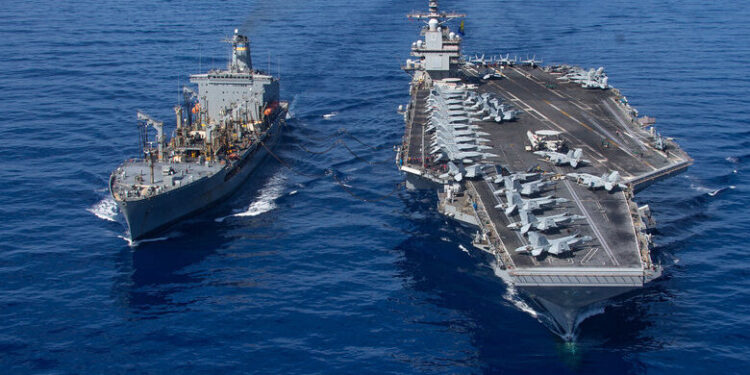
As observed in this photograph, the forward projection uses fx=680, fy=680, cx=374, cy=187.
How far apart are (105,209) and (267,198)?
1005 cm

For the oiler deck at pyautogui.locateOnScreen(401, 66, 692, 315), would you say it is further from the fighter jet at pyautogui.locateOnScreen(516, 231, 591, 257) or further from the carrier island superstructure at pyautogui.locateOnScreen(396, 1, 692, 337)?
the fighter jet at pyautogui.locateOnScreen(516, 231, 591, 257)

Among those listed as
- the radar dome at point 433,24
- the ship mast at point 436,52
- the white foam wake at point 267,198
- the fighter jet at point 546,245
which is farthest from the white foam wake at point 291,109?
the fighter jet at point 546,245

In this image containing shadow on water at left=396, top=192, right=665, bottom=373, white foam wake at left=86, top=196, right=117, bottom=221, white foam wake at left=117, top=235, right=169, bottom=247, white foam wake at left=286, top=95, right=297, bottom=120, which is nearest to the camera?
shadow on water at left=396, top=192, right=665, bottom=373

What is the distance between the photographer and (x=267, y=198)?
45.3m

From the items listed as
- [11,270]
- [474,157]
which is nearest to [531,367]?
[474,157]

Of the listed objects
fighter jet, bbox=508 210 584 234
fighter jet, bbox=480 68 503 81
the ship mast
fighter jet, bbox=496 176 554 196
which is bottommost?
fighter jet, bbox=508 210 584 234

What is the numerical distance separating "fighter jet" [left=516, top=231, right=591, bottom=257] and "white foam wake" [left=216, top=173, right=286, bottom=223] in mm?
19269

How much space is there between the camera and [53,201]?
4194 cm

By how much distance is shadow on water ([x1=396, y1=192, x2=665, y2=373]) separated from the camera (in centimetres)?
2689

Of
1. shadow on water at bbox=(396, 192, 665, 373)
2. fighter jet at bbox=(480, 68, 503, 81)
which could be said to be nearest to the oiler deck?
fighter jet at bbox=(480, 68, 503, 81)

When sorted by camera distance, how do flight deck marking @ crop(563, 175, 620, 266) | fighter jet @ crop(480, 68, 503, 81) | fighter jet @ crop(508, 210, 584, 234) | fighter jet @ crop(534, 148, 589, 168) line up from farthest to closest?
fighter jet @ crop(480, 68, 503, 81), fighter jet @ crop(534, 148, 589, 168), fighter jet @ crop(508, 210, 584, 234), flight deck marking @ crop(563, 175, 620, 266)

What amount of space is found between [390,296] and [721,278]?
1629 centimetres

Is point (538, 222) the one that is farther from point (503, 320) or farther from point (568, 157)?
point (568, 157)

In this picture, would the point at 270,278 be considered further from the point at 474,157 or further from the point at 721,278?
the point at 721,278
